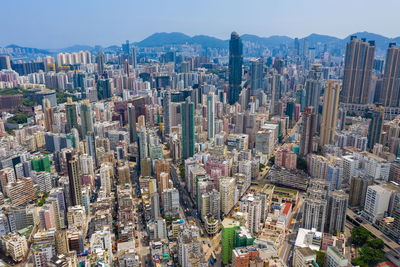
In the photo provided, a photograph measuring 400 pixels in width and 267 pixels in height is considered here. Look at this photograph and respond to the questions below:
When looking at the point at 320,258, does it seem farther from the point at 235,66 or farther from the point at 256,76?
the point at 256,76

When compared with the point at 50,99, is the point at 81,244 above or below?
below

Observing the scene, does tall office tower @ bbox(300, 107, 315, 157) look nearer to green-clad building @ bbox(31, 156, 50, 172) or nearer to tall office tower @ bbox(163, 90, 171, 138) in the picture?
tall office tower @ bbox(163, 90, 171, 138)

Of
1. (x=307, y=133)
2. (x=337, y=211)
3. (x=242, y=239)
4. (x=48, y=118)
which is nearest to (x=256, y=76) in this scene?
(x=307, y=133)

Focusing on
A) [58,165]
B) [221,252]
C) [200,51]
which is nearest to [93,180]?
[58,165]

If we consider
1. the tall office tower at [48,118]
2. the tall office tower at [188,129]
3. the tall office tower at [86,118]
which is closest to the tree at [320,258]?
the tall office tower at [188,129]

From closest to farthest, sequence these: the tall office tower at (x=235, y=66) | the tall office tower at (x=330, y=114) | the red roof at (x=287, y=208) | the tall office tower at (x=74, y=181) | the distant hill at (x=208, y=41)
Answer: the red roof at (x=287, y=208)
the tall office tower at (x=74, y=181)
the tall office tower at (x=330, y=114)
the tall office tower at (x=235, y=66)
the distant hill at (x=208, y=41)

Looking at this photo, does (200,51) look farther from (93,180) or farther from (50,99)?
Answer: (93,180)

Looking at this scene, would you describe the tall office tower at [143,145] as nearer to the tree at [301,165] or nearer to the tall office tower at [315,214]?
the tree at [301,165]
